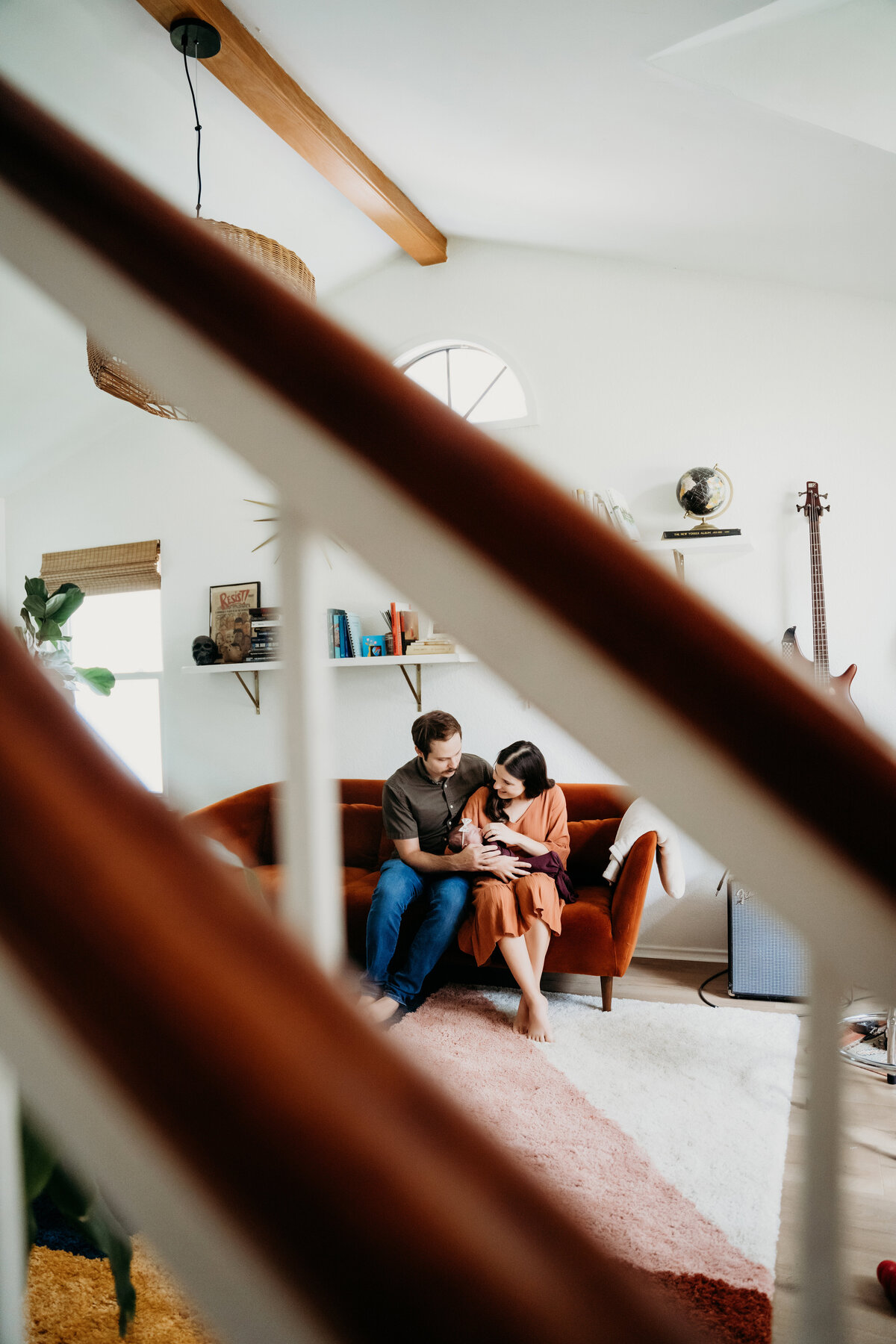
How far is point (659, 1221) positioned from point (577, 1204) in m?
0.17

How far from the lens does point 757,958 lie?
292cm

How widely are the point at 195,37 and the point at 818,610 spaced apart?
278 cm

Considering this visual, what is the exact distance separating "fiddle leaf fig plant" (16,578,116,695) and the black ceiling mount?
5.59ft

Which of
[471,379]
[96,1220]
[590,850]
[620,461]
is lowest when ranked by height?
[590,850]

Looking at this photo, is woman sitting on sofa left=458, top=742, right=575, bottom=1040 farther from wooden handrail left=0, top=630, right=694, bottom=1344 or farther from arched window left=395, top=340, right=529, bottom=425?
wooden handrail left=0, top=630, right=694, bottom=1344

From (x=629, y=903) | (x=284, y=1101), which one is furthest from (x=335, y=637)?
(x=284, y=1101)

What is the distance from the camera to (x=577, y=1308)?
0.61 feet

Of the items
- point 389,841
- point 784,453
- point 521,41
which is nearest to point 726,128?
point 521,41

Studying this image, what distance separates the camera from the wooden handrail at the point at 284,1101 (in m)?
0.18

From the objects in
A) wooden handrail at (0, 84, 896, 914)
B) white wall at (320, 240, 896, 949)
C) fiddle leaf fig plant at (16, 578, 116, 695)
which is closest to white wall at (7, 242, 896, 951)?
white wall at (320, 240, 896, 949)

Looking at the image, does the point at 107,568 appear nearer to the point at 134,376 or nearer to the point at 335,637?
the point at 335,637

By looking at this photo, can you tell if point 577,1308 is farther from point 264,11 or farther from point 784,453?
point 784,453

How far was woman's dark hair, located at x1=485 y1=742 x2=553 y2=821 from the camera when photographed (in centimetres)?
295

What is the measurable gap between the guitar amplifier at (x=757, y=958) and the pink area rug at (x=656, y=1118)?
0.16 m
